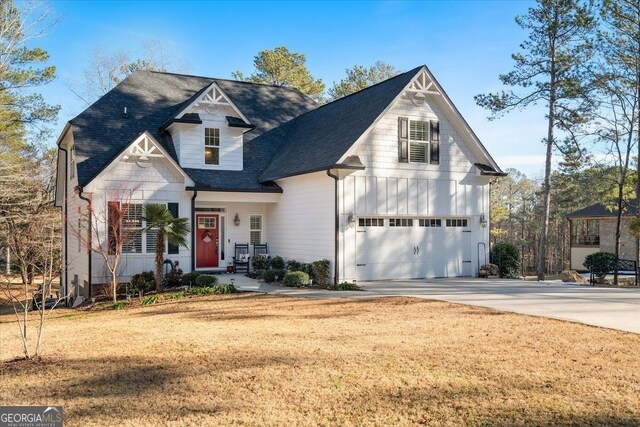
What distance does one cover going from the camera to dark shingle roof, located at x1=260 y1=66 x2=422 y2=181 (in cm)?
1867

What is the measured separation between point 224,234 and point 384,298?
8979mm

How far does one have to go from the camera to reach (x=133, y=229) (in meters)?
17.9

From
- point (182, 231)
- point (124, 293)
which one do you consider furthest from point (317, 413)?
point (124, 293)

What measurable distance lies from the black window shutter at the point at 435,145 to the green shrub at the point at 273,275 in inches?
261

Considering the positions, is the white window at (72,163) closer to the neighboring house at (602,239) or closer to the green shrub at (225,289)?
the green shrub at (225,289)

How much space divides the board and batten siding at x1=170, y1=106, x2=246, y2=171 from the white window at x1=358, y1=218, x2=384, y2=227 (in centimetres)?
589

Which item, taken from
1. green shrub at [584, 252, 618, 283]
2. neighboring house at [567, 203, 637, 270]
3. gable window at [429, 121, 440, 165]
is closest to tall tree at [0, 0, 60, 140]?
gable window at [429, 121, 440, 165]

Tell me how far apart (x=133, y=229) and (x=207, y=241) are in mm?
3802

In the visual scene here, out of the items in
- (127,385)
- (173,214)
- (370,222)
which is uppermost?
(173,214)

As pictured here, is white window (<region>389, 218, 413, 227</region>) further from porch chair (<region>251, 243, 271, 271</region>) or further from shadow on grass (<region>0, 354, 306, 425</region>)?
shadow on grass (<region>0, 354, 306, 425</region>)

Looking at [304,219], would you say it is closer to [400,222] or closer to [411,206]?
[400,222]

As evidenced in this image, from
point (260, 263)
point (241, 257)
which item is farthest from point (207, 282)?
point (241, 257)

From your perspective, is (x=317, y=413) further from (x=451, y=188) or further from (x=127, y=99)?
(x=127, y=99)

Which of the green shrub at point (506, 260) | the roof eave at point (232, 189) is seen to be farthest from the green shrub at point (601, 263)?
the roof eave at point (232, 189)
